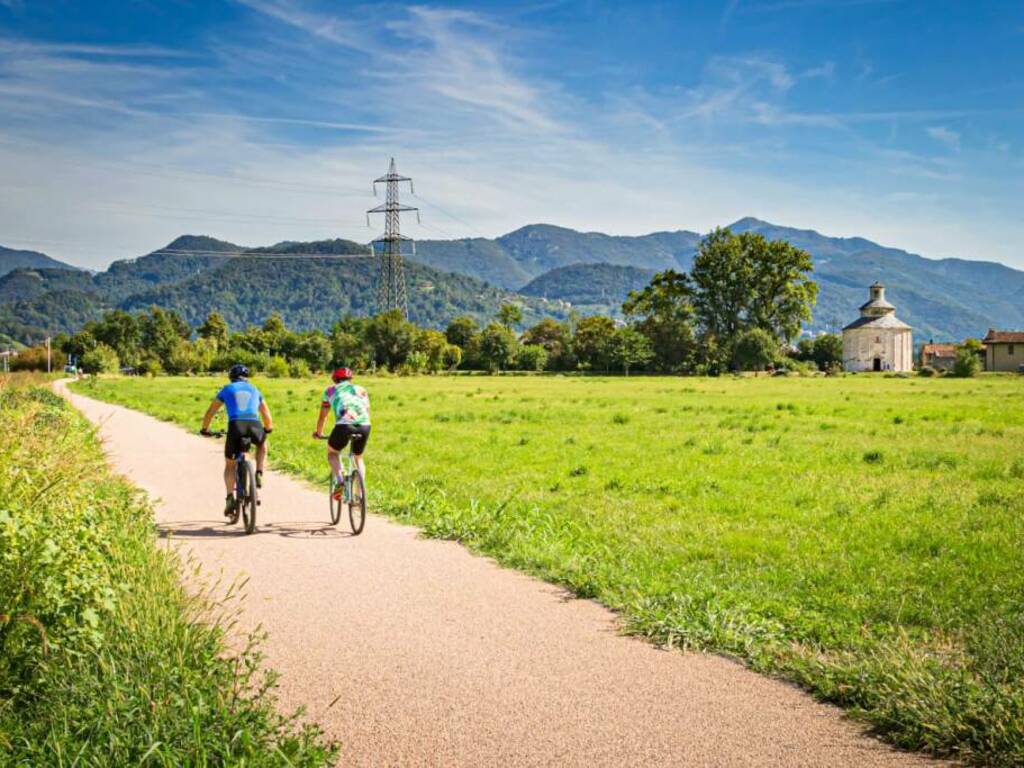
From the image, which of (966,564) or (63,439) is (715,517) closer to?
(966,564)

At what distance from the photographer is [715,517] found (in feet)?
38.5

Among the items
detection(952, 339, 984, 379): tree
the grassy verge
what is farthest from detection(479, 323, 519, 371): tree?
the grassy verge

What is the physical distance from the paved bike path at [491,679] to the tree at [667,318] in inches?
3444

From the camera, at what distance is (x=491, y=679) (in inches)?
226

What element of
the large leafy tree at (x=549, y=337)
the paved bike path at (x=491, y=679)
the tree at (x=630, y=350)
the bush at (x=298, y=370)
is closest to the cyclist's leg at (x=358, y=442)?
the paved bike path at (x=491, y=679)

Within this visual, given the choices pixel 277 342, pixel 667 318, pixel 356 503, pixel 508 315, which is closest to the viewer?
pixel 356 503

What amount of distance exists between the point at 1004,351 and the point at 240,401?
123 metres

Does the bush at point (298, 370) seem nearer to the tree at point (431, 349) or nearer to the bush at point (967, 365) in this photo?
the tree at point (431, 349)

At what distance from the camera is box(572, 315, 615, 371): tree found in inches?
3851

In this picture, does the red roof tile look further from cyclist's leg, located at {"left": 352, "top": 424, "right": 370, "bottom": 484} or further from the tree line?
cyclist's leg, located at {"left": 352, "top": 424, "right": 370, "bottom": 484}

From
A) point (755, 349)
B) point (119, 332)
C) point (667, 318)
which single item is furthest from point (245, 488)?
point (119, 332)

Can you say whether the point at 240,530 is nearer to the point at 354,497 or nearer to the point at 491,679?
the point at 354,497

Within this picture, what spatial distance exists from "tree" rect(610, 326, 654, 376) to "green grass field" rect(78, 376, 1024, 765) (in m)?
69.4

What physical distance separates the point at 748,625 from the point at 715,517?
5.06m
